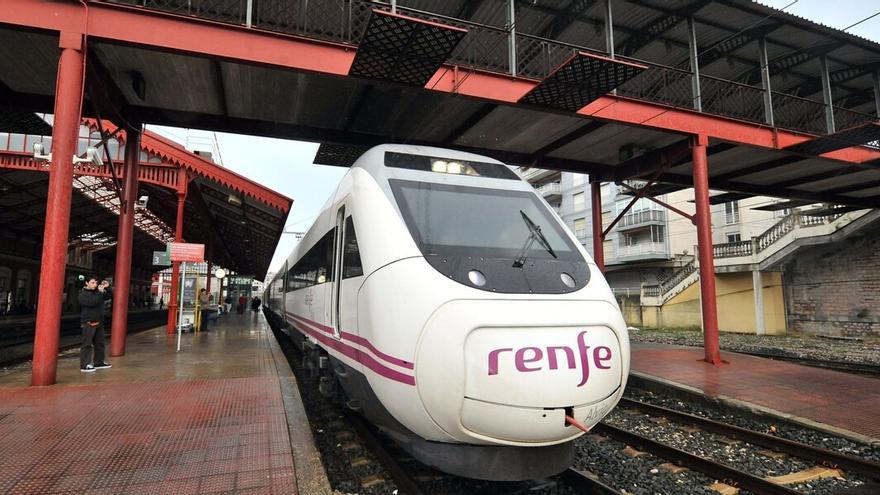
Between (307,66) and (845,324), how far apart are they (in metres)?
23.6

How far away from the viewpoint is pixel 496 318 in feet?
10.1

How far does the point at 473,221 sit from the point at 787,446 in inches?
172

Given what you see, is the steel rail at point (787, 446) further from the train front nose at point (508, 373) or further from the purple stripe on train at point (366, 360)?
the purple stripe on train at point (366, 360)

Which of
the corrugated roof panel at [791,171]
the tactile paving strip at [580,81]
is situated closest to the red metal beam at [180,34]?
the tactile paving strip at [580,81]

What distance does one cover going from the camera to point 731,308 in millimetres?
24781

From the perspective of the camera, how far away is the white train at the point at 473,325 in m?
3.00

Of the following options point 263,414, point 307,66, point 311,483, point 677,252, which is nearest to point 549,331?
point 311,483

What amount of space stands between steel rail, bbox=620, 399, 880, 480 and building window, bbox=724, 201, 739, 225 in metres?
31.9

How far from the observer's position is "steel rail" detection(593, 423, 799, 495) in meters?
4.06

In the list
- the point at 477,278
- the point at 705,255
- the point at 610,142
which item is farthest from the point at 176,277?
the point at 705,255

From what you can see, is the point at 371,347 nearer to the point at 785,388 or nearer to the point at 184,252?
the point at 785,388

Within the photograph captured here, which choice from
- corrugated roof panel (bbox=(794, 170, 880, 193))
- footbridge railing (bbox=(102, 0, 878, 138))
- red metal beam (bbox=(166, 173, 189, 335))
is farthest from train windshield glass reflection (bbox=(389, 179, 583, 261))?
corrugated roof panel (bbox=(794, 170, 880, 193))

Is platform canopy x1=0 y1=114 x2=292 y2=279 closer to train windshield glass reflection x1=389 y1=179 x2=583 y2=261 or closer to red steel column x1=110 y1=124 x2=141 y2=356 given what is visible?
red steel column x1=110 y1=124 x2=141 y2=356

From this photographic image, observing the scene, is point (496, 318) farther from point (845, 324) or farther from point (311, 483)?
point (845, 324)
